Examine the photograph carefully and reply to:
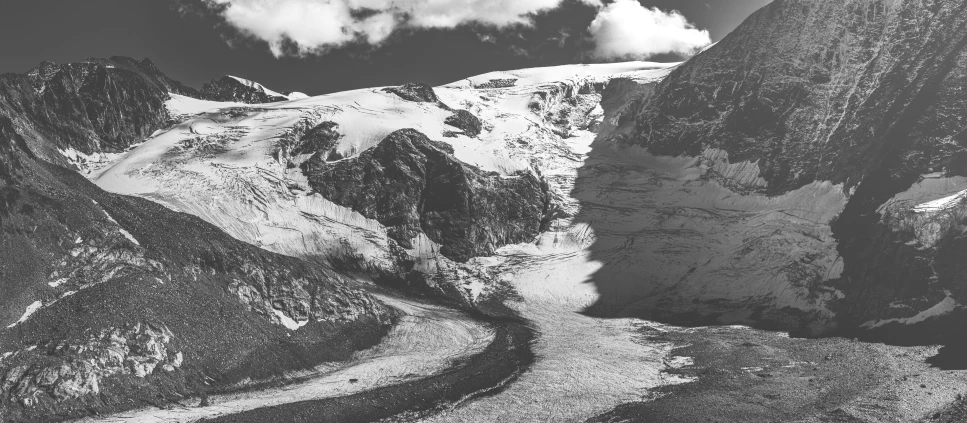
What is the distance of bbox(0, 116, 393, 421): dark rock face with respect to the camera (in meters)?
57.9

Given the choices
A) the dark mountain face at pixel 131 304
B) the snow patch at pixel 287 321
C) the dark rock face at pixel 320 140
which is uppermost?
the dark rock face at pixel 320 140

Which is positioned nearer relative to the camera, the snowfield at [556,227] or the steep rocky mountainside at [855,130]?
the snowfield at [556,227]

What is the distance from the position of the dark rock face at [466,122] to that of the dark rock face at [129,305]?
91.3 m

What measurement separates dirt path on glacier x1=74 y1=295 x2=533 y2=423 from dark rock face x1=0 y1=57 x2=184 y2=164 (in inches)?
3302

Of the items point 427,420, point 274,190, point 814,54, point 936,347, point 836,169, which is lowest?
point 936,347

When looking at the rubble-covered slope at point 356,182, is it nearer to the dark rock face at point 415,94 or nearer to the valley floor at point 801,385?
the dark rock face at point 415,94

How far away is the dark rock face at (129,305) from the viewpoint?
5791 centimetres

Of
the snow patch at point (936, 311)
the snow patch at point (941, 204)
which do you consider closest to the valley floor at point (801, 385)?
the snow patch at point (936, 311)

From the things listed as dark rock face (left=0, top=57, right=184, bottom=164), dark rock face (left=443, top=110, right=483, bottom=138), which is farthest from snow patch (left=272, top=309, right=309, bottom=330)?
dark rock face (left=443, top=110, right=483, bottom=138)

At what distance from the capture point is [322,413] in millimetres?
61219

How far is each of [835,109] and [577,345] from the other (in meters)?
92.9

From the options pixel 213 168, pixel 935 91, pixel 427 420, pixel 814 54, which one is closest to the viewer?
pixel 427 420

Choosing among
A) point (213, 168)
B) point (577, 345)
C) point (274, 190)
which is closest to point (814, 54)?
point (577, 345)

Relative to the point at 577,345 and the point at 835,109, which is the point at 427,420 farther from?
the point at 835,109
